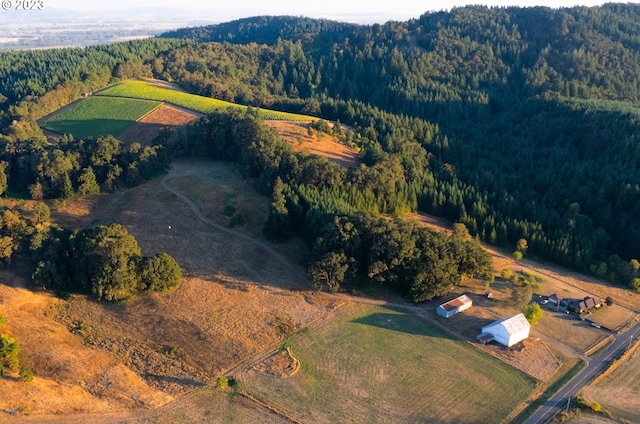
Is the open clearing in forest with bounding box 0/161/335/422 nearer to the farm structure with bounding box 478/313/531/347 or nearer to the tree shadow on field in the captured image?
the tree shadow on field

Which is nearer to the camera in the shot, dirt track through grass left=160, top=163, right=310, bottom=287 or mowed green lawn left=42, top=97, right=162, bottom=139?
dirt track through grass left=160, top=163, right=310, bottom=287

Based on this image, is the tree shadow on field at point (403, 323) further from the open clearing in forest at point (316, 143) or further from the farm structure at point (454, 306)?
the open clearing in forest at point (316, 143)

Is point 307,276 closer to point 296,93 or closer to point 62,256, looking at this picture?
point 62,256

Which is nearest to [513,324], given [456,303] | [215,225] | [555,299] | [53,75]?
[456,303]

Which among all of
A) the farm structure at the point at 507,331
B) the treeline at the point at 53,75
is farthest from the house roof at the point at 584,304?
the treeline at the point at 53,75

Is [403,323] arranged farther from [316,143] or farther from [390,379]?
[316,143]

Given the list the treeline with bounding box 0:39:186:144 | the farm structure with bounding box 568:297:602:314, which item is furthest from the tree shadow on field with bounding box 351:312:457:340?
the treeline with bounding box 0:39:186:144

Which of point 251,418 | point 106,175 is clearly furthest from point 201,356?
point 106,175
